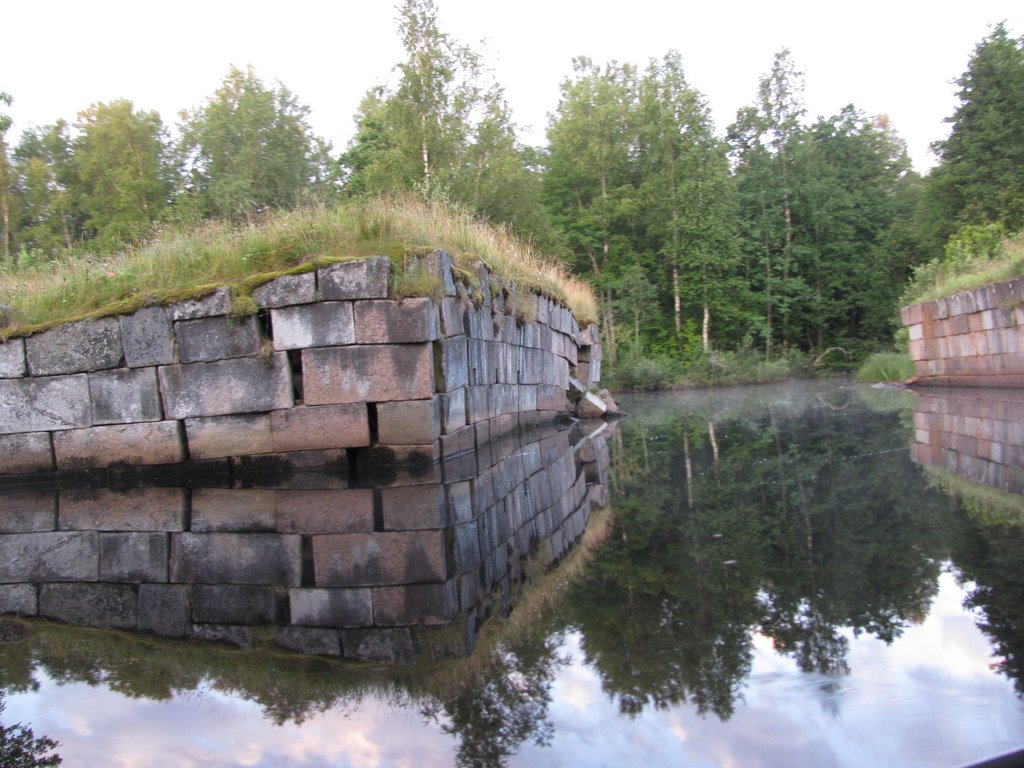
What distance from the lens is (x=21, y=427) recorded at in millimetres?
8328

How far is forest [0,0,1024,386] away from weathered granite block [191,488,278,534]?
20104 mm

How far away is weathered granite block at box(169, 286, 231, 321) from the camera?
7.83m

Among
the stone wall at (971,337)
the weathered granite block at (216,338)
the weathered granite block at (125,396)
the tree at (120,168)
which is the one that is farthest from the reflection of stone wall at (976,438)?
the tree at (120,168)

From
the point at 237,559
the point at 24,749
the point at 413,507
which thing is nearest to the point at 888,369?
the point at 413,507

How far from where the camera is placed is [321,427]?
25.6ft

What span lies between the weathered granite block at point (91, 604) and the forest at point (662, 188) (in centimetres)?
2276

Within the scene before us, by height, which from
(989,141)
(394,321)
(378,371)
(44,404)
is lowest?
(44,404)

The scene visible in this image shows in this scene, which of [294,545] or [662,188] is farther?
[662,188]

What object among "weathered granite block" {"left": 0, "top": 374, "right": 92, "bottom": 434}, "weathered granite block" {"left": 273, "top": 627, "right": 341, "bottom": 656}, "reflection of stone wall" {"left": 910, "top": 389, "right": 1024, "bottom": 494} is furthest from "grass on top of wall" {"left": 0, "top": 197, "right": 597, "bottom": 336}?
"reflection of stone wall" {"left": 910, "top": 389, "right": 1024, "bottom": 494}

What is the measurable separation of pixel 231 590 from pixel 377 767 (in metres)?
2.14

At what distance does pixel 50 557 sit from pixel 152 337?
3.35 m

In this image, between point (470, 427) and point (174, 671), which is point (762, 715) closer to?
point (174, 671)

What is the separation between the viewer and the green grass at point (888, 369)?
21.9 metres

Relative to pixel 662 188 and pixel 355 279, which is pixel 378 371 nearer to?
pixel 355 279
